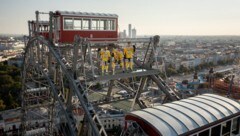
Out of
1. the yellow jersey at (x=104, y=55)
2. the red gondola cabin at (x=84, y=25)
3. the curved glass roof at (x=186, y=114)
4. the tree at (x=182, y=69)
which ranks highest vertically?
the red gondola cabin at (x=84, y=25)

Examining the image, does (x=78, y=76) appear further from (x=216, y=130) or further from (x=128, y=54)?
(x=216, y=130)

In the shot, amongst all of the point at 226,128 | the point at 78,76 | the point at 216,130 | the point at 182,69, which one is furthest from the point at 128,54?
the point at 182,69

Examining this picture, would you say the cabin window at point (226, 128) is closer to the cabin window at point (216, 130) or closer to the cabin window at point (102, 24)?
the cabin window at point (216, 130)

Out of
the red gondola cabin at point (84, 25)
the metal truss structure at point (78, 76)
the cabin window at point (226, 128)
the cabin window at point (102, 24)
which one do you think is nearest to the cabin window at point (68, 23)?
the red gondola cabin at point (84, 25)

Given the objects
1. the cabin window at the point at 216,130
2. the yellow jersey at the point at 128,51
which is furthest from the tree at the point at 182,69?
the cabin window at the point at 216,130

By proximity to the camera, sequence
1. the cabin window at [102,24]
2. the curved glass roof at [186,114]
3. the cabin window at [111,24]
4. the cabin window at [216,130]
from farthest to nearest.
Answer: the cabin window at [111,24], the cabin window at [102,24], the cabin window at [216,130], the curved glass roof at [186,114]

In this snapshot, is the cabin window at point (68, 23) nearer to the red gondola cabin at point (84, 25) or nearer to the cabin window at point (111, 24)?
the red gondola cabin at point (84, 25)

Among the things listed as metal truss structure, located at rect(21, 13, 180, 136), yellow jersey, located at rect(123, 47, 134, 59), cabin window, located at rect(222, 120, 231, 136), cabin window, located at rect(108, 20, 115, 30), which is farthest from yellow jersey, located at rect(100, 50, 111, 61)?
cabin window, located at rect(222, 120, 231, 136)

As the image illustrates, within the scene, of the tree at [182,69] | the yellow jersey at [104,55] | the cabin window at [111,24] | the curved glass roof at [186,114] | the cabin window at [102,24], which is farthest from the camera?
the tree at [182,69]

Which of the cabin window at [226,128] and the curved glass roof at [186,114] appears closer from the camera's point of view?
the curved glass roof at [186,114]

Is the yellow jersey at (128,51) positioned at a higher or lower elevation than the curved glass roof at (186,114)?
higher
